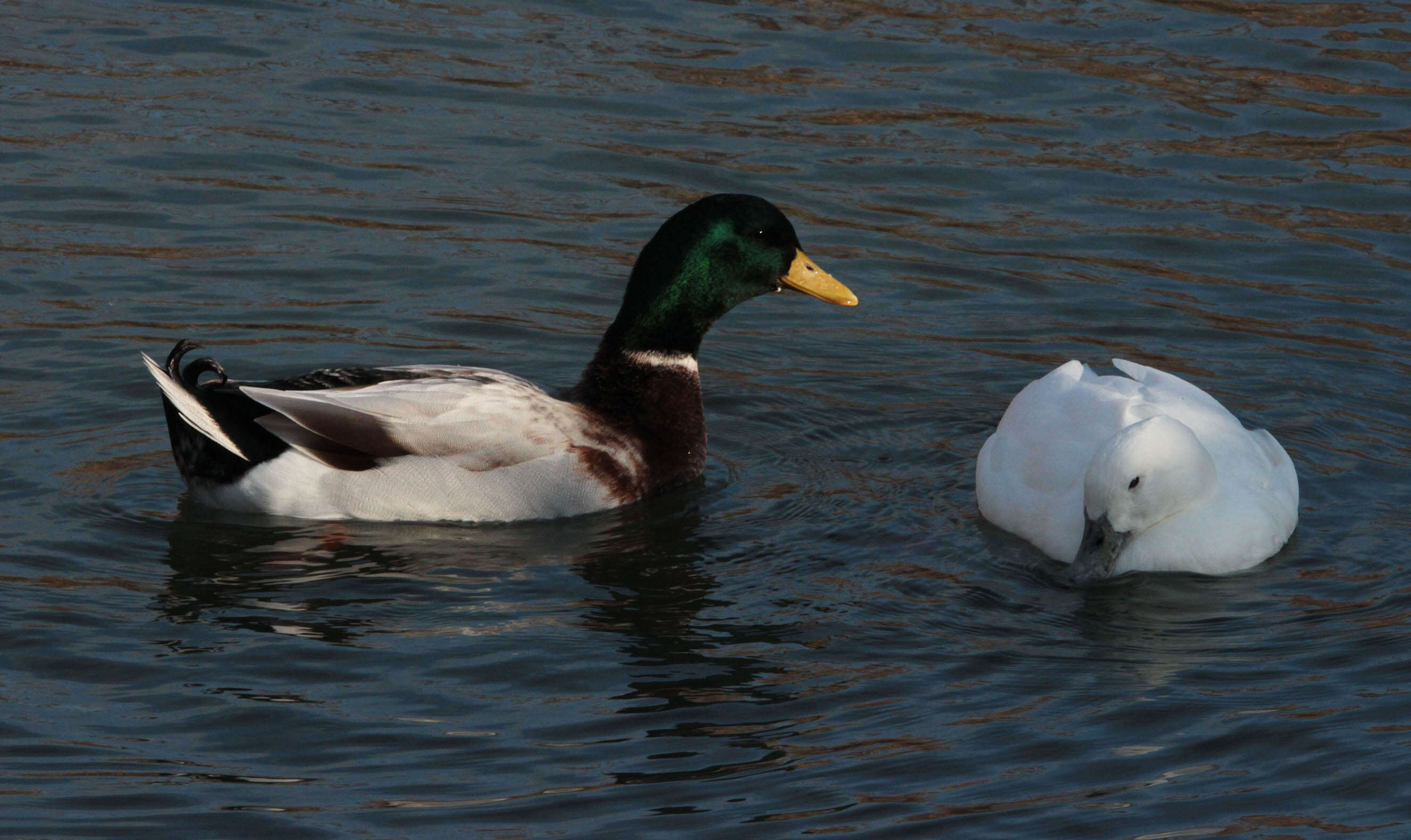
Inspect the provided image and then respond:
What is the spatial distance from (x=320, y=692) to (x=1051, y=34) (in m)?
9.16

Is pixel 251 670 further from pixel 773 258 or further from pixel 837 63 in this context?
pixel 837 63

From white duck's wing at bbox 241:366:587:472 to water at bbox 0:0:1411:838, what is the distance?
13.2 inches

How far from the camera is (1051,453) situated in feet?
26.6

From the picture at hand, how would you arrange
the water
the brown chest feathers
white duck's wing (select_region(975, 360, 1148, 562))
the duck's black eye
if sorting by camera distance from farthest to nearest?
the duck's black eye < the brown chest feathers < white duck's wing (select_region(975, 360, 1148, 562)) < the water

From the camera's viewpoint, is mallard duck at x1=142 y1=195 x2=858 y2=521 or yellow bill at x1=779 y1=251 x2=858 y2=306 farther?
yellow bill at x1=779 y1=251 x2=858 y2=306

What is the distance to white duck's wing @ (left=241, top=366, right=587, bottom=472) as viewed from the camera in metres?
8.15

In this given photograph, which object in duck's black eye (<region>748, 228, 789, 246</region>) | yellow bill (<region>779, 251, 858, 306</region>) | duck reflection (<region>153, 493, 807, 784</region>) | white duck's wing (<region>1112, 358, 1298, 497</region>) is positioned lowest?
duck reflection (<region>153, 493, 807, 784</region>)

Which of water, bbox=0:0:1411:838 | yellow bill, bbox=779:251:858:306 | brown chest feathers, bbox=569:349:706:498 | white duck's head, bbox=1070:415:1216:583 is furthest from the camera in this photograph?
yellow bill, bbox=779:251:858:306

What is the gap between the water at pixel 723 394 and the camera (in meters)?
6.23

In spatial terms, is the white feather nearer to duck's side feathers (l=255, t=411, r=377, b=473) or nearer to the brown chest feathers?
duck's side feathers (l=255, t=411, r=377, b=473)

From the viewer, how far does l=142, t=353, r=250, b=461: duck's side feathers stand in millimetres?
8016

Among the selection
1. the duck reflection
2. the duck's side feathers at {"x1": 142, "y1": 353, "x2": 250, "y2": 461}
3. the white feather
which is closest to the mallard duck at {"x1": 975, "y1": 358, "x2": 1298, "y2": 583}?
the duck reflection

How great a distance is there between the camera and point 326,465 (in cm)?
821

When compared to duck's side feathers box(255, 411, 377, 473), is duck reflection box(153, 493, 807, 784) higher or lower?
lower
